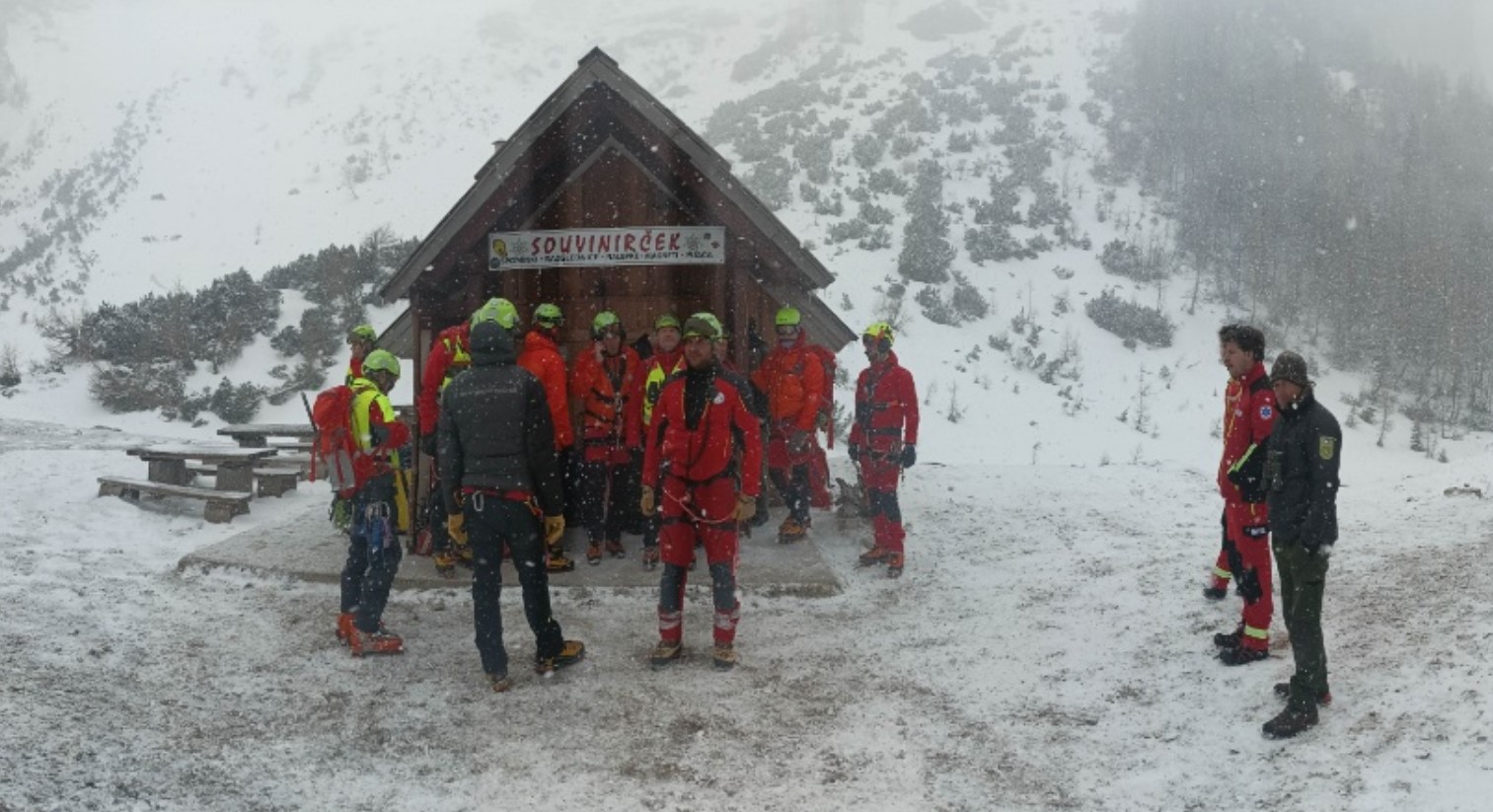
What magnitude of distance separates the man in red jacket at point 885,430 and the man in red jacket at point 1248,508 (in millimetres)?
2859

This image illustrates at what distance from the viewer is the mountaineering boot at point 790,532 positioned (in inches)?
355

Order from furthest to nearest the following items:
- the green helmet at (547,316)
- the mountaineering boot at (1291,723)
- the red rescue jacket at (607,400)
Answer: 1. the red rescue jacket at (607,400)
2. the green helmet at (547,316)
3. the mountaineering boot at (1291,723)

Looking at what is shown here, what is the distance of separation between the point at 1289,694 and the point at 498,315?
497 cm

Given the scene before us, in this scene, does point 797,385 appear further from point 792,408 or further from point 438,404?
point 438,404

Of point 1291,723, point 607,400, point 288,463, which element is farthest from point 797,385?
point 288,463

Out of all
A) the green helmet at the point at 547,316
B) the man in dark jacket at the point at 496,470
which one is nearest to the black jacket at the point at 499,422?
the man in dark jacket at the point at 496,470

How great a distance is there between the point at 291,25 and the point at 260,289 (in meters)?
35.0

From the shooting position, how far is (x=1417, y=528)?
27.3ft

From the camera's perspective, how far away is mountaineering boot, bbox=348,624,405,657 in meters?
6.12

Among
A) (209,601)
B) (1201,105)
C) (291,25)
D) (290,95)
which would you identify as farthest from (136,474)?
(291,25)

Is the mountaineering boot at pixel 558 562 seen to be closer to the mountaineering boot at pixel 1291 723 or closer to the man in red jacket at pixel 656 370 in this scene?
the man in red jacket at pixel 656 370

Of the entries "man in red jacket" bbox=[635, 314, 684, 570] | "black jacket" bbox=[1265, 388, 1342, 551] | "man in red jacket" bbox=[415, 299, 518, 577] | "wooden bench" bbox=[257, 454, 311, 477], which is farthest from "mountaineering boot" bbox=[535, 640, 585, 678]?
"wooden bench" bbox=[257, 454, 311, 477]

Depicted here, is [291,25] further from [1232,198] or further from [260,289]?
[1232,198]

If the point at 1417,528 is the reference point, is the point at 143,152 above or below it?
above
